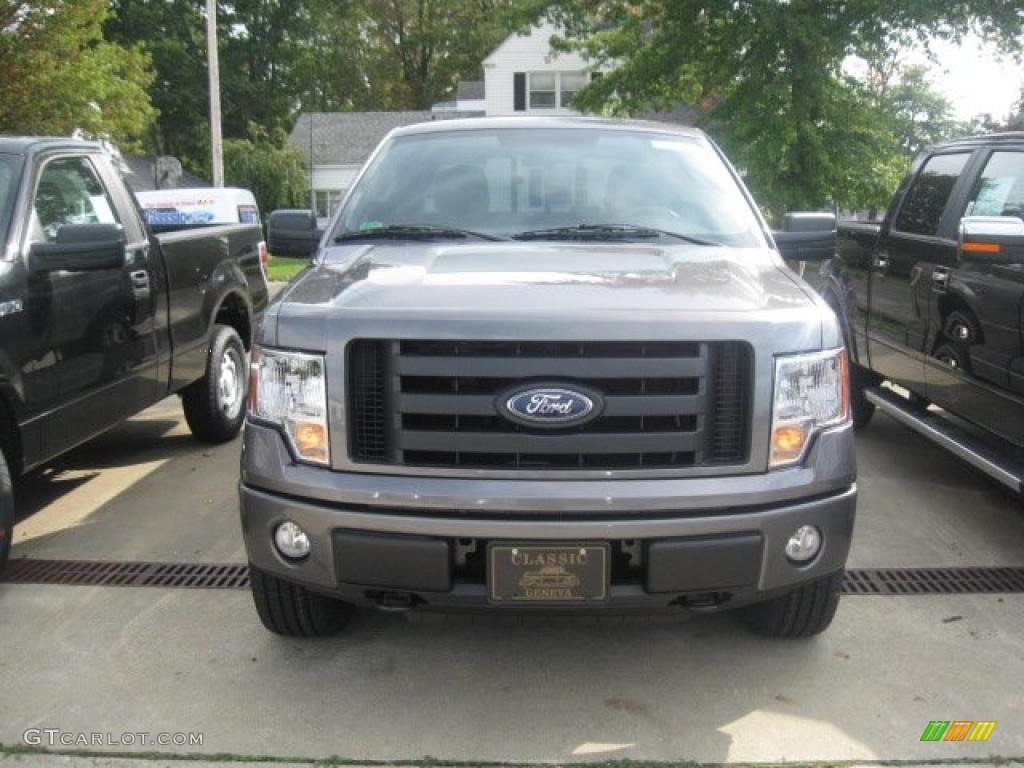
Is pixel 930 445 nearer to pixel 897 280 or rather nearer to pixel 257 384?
pixel 897 280

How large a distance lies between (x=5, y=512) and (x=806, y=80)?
14586 millimetres

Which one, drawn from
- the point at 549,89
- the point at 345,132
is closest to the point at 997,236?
the point at 549,89

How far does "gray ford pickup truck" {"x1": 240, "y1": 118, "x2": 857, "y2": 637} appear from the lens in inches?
111

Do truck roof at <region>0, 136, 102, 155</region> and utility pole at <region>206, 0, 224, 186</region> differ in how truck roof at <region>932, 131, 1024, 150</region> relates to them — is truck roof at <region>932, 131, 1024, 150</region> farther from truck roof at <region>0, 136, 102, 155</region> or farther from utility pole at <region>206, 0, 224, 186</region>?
utility pole at <region>206, 0, 224, 186</region>

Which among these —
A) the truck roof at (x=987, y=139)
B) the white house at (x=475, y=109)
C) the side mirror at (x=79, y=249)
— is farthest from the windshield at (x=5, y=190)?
the white house at (x=475, y=109)

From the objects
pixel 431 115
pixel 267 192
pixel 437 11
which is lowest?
pixel 267 192

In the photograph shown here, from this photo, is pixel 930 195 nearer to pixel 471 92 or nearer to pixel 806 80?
pixel 806 80

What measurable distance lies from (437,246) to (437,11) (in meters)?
61.9

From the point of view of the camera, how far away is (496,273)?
321 centimetres

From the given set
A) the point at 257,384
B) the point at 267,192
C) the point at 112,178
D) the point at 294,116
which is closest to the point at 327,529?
the point at 257,384

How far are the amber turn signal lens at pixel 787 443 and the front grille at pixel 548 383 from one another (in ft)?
0.32

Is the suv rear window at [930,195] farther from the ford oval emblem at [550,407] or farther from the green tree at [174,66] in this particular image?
the green tree at [174,66]

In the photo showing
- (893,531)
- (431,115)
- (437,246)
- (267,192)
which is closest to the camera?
(437,246)

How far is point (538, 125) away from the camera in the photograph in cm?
457
